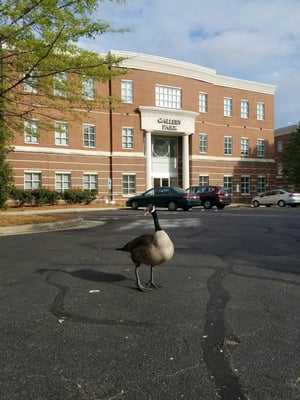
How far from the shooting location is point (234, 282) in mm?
5547

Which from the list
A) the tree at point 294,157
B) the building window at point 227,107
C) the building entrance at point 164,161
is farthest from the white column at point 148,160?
the tree at point 294,157

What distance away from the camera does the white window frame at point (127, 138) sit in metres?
34.9

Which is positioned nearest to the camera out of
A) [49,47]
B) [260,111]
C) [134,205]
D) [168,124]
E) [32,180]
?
[49,47]

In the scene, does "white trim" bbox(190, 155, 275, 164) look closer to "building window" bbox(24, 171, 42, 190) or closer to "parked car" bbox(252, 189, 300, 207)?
"parked car" bbox(252, 189, 300, 207)

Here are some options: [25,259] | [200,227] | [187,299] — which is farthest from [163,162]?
[187,299]

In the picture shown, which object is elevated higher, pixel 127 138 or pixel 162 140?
pixel 162 140

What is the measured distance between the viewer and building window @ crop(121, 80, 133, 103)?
34562 millimetres

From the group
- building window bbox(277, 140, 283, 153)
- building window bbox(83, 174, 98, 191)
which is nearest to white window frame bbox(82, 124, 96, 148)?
building window bbox(83, 174, 98, 191)

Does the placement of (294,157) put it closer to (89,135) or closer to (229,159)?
(229,159)

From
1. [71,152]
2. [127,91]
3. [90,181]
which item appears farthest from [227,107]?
[71,152]

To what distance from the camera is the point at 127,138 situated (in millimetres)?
35094

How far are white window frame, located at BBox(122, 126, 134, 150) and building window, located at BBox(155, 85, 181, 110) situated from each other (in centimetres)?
397

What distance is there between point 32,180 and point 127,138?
9.81m

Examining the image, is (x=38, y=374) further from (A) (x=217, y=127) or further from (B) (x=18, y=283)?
(A) (x=217, y=127)
